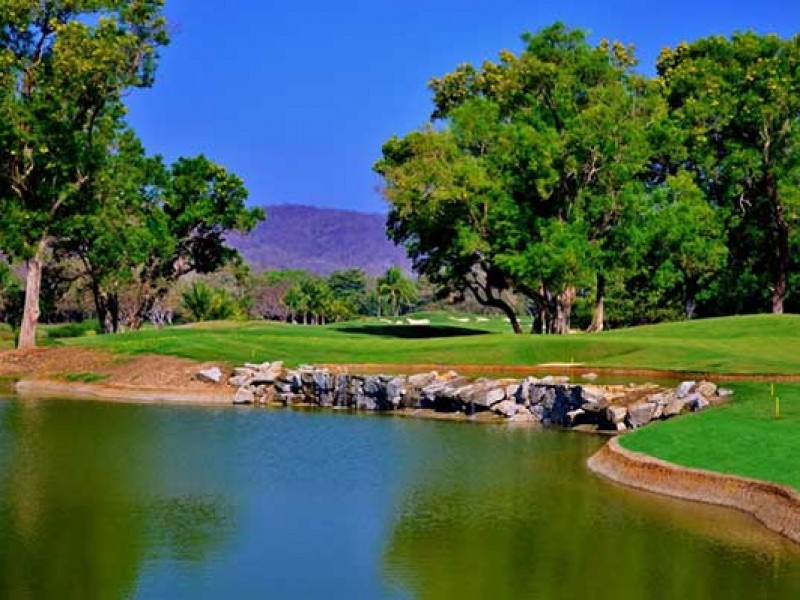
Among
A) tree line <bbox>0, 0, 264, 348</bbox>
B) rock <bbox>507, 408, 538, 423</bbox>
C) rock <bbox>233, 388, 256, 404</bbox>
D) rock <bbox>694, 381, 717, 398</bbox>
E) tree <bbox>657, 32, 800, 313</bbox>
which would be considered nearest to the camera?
rock <bbox>694, 381, 717, 398</bbox>

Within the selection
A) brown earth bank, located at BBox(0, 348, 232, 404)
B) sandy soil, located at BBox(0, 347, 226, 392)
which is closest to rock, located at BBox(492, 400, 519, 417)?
brown earth bank, located at BBox(0, 348, 232, 404)

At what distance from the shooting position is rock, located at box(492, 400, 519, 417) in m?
38.7

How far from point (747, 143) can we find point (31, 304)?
1727 inches

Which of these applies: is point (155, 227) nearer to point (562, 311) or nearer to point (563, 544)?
point (562, 311)

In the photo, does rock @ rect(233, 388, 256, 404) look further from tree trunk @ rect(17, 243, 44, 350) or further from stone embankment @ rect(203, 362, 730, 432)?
tree trunk @ rect(17, 243, 44, 350)

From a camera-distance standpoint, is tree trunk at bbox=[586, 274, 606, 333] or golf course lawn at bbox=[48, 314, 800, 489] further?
tree trunk at bbox=[586, 274, 606, 333]

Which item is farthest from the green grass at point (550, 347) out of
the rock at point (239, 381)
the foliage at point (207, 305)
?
the foliage at point (207, 305)

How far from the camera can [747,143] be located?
67.7m

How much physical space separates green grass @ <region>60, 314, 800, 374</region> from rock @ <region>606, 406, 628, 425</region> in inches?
287

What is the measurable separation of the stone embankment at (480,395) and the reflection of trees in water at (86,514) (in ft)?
34.2

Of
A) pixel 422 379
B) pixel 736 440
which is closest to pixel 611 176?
pixel 422 379

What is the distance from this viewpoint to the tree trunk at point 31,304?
188 ft

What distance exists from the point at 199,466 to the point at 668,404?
15499mm

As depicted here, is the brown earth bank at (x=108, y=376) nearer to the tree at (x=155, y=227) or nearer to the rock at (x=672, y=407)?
the tree at (x=155, y=227)
